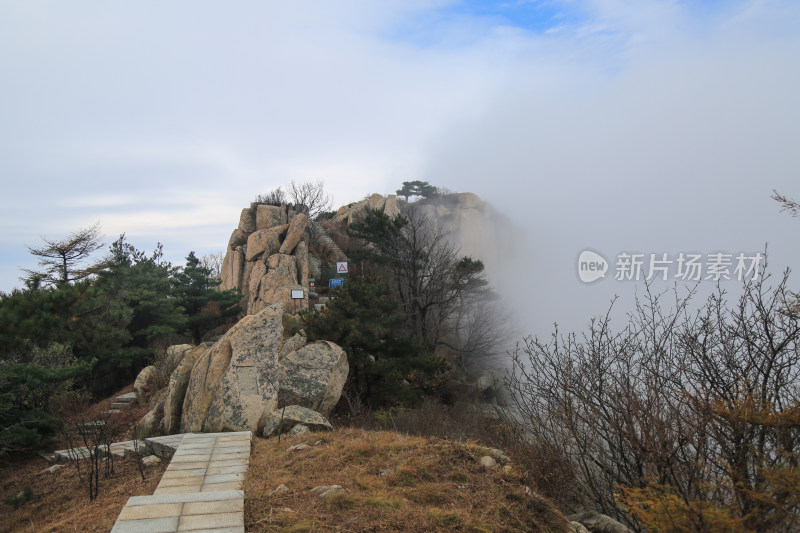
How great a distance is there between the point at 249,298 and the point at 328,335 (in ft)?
50.7

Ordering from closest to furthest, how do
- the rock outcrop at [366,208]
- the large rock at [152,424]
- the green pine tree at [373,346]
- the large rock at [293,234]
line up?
1. the large rock at [152,424]
2. the green pine tree at [373,346]
3. the large rock at [293,234]
4. the rock outcrop at [366,208]

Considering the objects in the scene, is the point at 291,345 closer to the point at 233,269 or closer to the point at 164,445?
the point at 164,445

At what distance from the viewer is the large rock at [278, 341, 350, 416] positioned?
1013 cm

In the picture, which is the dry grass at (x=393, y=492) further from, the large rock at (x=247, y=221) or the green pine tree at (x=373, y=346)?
the large rock at (x=247, y=221)

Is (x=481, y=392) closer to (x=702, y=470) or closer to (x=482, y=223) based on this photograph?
(x=702, y=470)

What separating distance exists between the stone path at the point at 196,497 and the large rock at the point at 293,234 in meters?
22.6

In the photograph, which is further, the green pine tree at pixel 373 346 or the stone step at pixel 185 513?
the green pine tree at pixel 373 346

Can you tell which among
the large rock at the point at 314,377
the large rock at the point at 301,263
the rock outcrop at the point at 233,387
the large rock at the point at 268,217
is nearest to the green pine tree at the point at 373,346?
the large rock at the point at 314,377

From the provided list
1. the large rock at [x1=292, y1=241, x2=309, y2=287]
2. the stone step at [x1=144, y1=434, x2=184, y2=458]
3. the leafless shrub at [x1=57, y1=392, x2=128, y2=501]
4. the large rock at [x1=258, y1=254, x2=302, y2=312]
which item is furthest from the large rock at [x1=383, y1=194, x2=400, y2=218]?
the stone step at [x1=144, y1=434, x2=184, y2=458]

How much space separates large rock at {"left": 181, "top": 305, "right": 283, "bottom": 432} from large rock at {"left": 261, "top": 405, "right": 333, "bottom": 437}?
0.79 feet

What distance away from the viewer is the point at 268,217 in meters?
31.6

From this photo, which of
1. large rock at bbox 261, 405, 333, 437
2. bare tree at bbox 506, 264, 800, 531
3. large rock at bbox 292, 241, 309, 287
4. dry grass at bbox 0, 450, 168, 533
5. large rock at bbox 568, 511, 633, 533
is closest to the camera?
bare tree at bbox 506, 264, 800, 531

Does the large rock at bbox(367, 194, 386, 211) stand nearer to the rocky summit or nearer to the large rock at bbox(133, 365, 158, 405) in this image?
the rocky summit

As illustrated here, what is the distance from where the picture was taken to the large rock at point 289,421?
744cm
